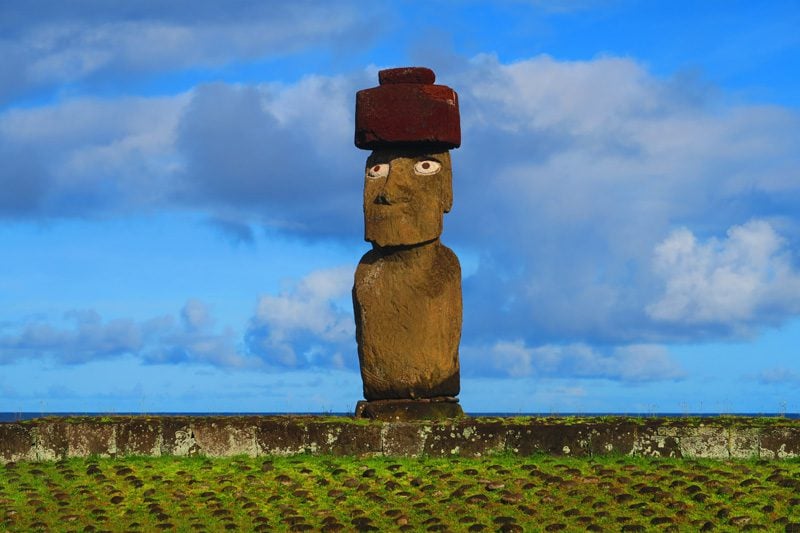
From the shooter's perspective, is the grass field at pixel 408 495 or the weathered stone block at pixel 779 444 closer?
the grass field at pixel 408 495

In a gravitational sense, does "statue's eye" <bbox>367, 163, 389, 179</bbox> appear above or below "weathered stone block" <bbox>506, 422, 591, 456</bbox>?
above

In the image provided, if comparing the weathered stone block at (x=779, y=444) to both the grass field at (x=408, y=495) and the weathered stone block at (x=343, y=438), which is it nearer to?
the grass field at (x=408, y=495)

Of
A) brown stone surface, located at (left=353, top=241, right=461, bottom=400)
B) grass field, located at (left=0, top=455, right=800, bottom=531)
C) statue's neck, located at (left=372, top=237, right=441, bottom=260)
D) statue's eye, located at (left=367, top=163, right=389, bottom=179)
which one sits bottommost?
grass field, located at (left=0, top=455, right=800, bottom=531)

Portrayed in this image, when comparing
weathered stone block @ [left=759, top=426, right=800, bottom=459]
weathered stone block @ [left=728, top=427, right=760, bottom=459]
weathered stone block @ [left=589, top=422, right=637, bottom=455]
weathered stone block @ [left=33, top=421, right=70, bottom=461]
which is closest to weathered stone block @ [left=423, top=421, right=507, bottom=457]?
weathered stone block @ [left=589, top=422, right=637, bottom=455]

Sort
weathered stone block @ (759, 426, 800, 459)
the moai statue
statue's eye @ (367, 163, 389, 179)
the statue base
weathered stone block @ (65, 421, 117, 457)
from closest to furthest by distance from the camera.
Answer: weathered stone block @ (759, 426, 800, 459), weathered stone block @ (65, 421, 117, 457), the statue base, the moai statue, statue's eye @ (367, 163, 389, 179)

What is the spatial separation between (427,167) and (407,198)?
2.12 ft

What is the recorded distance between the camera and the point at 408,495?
1330 centimetres

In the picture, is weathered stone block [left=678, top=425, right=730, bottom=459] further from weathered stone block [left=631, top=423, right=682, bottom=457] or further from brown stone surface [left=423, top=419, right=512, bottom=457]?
brown stone surface [left=423, top=419, right=512, bottom=457]

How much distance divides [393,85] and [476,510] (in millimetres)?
7793

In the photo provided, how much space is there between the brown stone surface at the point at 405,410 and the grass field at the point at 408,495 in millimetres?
1746

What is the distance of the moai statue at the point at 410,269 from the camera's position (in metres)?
17.3

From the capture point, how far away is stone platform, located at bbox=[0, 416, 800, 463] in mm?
15609

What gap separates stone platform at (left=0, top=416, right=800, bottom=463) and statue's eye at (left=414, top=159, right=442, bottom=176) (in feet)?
13.2

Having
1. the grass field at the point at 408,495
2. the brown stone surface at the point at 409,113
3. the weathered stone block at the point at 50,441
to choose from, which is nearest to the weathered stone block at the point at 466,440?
the grass field at the point at 408,495
